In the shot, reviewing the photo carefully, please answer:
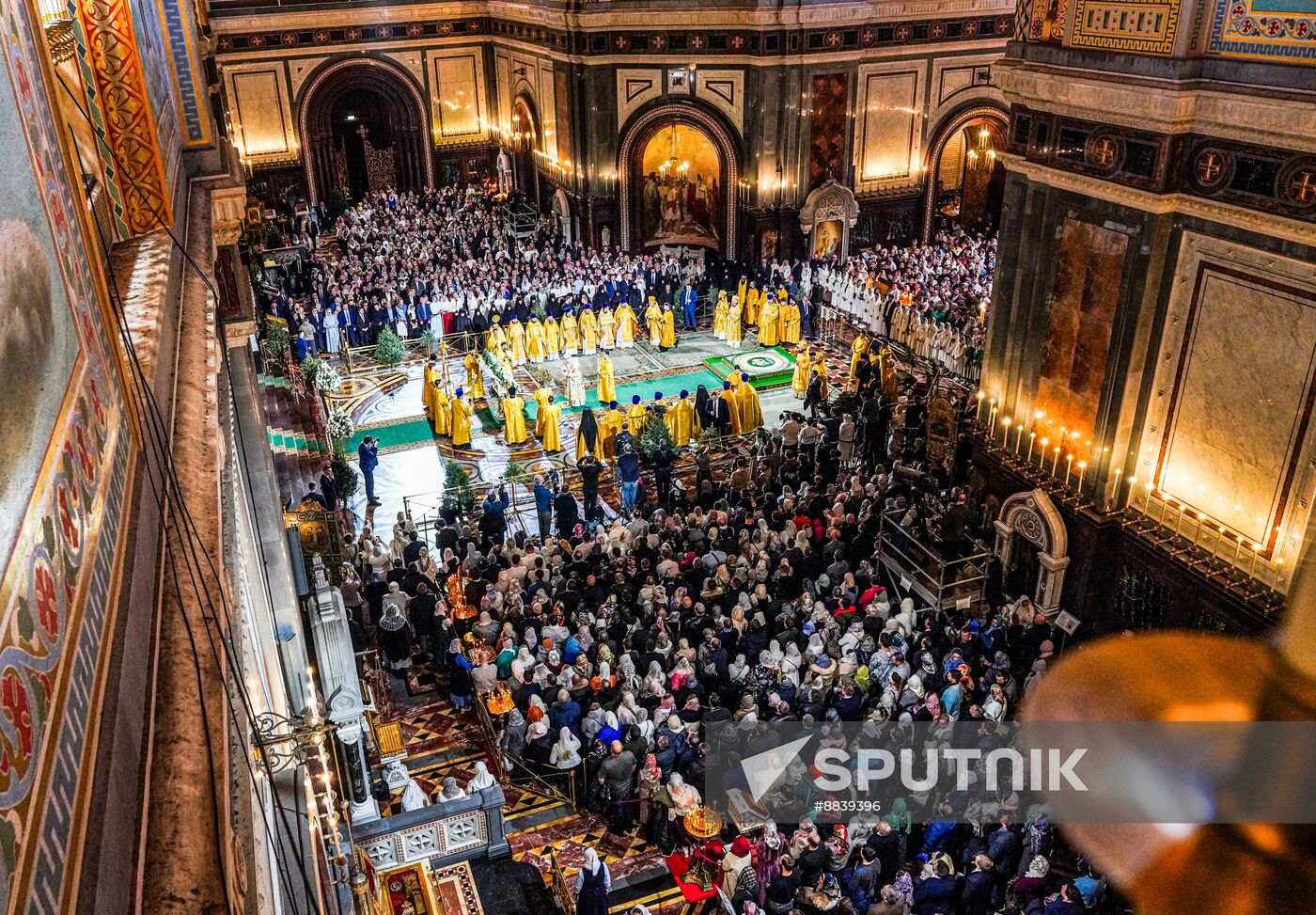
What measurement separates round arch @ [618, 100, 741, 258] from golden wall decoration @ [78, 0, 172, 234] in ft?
67.9

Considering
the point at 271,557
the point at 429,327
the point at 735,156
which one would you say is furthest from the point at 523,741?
the point at 735,156

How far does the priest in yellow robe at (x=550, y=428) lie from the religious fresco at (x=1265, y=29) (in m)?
10.9

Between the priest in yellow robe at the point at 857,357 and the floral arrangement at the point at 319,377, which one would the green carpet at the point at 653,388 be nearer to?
the priest in yellow robe at the point at 857,357

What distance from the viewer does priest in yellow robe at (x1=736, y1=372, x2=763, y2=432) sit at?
18.3 meters

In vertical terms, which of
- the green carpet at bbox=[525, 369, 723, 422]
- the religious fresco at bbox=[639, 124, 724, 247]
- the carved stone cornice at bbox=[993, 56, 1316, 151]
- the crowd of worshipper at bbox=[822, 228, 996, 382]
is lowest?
the green carpet at bbox=[525, 369, 723, 422]

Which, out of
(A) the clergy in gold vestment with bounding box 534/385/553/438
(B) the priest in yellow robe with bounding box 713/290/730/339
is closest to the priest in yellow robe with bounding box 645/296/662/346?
(B) the priest in yellow robe with bounding box 713/290/730/339

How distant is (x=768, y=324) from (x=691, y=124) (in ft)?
22.2

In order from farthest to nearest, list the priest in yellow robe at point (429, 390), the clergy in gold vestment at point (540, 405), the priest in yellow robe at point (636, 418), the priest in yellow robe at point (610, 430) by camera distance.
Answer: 1. the priest in yellow robe at point (429, 390)
2. the clergy in gold vestment at point (540, 405)
3. the priest in yellow robe at point (610, 430)
4. the priest in yellow robe at point (636, 418)

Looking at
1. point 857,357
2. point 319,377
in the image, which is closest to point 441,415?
point 319,377

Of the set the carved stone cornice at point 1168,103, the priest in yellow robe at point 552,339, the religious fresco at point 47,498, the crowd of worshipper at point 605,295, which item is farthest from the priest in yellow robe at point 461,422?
the religious fresco at point 47,498

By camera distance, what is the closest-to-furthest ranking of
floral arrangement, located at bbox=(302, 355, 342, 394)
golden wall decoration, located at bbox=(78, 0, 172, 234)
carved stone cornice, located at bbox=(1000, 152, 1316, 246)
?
golden wall decoration, located at bbox=(78, 0, 172, 234), carved stone cornice, located at bbox=(1000, 152, 1316, 246), floral arrangement, located at bbox=(302, 355, 342, 394)

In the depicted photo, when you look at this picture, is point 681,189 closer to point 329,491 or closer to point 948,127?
point 948,127

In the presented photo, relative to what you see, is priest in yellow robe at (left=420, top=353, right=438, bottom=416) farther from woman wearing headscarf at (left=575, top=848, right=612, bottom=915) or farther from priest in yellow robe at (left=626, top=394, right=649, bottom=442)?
woman wearing headscarf at (left=575, top=848, right=612, bottom=915)

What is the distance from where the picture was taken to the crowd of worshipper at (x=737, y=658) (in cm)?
878
